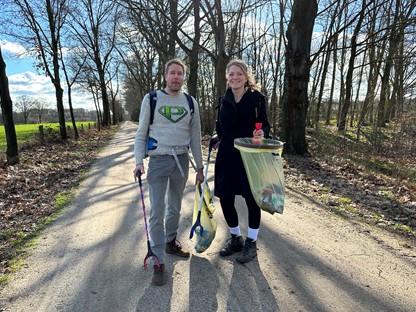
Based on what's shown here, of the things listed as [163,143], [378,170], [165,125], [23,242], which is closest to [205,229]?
[163,143]

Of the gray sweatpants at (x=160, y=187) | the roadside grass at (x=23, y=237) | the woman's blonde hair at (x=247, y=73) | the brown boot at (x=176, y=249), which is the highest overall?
the woman's blonde hair at (x=247, y=73)

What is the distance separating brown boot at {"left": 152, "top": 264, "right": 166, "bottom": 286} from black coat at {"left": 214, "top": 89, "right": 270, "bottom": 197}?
99cm

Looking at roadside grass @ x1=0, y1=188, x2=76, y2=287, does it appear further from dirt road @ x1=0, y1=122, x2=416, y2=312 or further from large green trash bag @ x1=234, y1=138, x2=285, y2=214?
large green trash bag @ x1=234, y1=138, x2=285, y2=214

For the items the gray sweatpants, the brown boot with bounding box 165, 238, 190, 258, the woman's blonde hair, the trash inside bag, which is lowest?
the brown boot with bounding box 165, 238, 190, 258

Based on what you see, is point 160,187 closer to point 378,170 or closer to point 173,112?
point 173,112

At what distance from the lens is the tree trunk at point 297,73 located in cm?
941

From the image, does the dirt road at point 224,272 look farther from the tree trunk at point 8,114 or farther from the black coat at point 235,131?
the tree trunk at point 8,114

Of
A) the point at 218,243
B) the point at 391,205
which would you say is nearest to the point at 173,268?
the point at 218,243

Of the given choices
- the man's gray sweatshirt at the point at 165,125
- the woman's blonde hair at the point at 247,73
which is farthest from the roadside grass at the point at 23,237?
the woman's blonde hair at the point at 247,73

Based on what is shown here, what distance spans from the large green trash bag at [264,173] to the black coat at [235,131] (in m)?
0.20

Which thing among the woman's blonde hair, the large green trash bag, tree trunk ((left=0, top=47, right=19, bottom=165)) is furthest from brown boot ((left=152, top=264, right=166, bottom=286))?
tree trunk ((left=0, top=47, right=19, bottom=165))

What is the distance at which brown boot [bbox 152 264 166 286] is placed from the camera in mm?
3036

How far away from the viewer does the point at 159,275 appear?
3068 mm

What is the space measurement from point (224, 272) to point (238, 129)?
1.50 m
